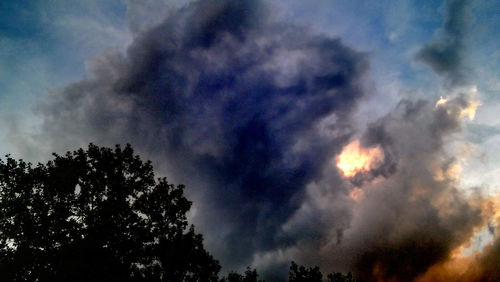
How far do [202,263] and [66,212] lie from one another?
50.6 feet

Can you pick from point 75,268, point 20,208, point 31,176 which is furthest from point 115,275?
point 31,176

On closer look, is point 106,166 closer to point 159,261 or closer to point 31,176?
point 31,176

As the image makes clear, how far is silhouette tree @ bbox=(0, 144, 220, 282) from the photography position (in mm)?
25219

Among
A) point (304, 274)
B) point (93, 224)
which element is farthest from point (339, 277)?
point (93, 224)

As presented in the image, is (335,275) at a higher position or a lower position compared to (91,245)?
higher

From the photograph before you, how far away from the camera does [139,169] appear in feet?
104

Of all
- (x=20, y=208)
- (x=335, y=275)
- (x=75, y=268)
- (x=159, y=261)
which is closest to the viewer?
(x=75, y=268)

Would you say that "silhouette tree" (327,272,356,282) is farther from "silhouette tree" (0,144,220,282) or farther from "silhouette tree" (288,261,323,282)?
"silhouette tree" (0,144,220,282)

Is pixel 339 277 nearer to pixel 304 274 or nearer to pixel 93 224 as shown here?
pixel 304 274

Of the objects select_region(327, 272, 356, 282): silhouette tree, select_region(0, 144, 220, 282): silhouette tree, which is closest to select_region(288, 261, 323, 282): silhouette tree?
select_region(327, 272, 356, 282): silhouette tree

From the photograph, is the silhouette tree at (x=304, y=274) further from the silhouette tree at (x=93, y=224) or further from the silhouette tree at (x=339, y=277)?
the silhouette tree at (x=93, y=224)

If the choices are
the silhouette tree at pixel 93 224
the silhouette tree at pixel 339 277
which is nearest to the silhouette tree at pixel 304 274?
the silhouette tree at pixel 339 277

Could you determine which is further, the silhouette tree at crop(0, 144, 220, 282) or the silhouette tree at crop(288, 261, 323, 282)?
the silhouette tree at crop(288, 261, 323, 282)

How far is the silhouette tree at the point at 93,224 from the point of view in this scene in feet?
82.7
